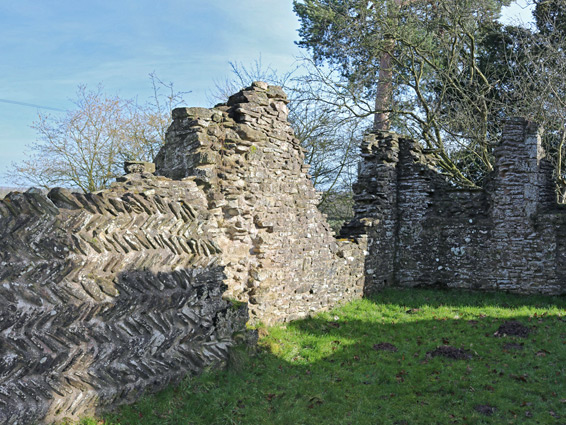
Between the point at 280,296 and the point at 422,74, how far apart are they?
1093 cm

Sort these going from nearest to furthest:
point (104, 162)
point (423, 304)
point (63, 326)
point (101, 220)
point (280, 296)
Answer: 1. point (63, 326)
2. point (101, 220)
3. point (280, 296)
4. point (423, 304)
5. point (104, 162)

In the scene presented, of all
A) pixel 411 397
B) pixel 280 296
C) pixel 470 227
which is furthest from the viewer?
pixel 470 227

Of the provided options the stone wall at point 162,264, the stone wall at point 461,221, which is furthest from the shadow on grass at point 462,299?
the stone wall at point 162,264

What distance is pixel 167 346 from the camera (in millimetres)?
5812

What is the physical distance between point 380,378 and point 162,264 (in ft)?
11.6

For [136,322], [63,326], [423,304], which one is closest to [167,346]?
[136,322]

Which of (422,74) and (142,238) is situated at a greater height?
(422,74)

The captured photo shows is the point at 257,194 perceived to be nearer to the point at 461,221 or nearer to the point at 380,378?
the point at 380,378

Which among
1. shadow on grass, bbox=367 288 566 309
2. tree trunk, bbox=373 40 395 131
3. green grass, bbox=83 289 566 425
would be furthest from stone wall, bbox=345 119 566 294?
tree trunk, bbox=373 40 395 131

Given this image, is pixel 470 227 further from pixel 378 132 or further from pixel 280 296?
pixel 280 296

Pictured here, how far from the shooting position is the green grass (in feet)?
18.3

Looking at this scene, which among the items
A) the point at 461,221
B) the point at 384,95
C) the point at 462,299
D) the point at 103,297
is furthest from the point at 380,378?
the point at 384,95

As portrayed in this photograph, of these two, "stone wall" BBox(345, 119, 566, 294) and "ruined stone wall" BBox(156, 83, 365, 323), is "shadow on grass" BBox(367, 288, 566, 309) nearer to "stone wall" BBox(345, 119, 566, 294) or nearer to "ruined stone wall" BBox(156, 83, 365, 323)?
"stone wall" BBox(345, 119, 566, 294)

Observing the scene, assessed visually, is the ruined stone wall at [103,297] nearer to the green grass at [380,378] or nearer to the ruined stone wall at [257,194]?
the green grass at [380,378]
